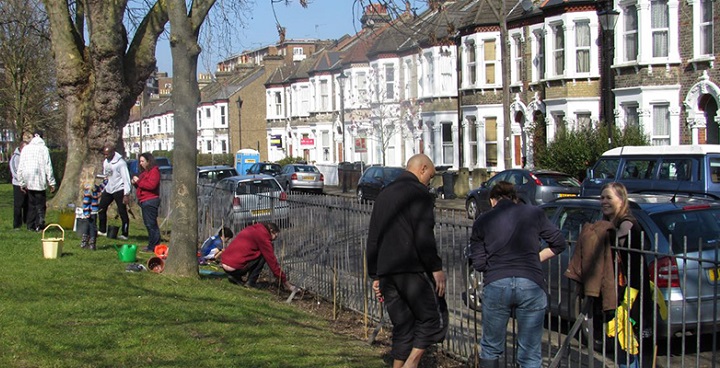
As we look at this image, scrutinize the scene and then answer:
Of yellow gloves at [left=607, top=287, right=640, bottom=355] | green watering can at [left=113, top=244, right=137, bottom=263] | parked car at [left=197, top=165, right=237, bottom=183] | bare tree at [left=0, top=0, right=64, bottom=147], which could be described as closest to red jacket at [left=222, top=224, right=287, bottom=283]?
green watering can at [left=113, top=244, right=137, bottom=263]

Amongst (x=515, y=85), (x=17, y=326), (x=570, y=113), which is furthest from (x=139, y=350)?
(x=515, y=85)

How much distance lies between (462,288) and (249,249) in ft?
16.0

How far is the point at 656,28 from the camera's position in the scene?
29266 mm

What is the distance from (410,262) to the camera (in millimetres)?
6766

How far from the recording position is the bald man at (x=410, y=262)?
22.1 ft

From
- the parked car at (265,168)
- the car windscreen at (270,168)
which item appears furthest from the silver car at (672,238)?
the car windscreen at (270,168)

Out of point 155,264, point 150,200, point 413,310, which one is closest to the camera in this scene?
point 413,310

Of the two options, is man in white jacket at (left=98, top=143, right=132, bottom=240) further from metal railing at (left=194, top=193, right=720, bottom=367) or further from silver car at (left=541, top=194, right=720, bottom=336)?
silver car at (left=541, top=194, right=720, bottom=336)

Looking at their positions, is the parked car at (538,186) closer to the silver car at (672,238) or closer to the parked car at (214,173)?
the parked car at (214,173)

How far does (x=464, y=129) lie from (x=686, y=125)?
14.0 meters

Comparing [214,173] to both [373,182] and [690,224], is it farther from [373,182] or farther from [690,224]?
[690,224]

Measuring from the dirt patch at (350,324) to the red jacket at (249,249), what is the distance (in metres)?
0.56

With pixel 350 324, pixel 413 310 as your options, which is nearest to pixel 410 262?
pixel 413 310

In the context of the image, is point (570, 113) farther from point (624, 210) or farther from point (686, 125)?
point (624, 210)
